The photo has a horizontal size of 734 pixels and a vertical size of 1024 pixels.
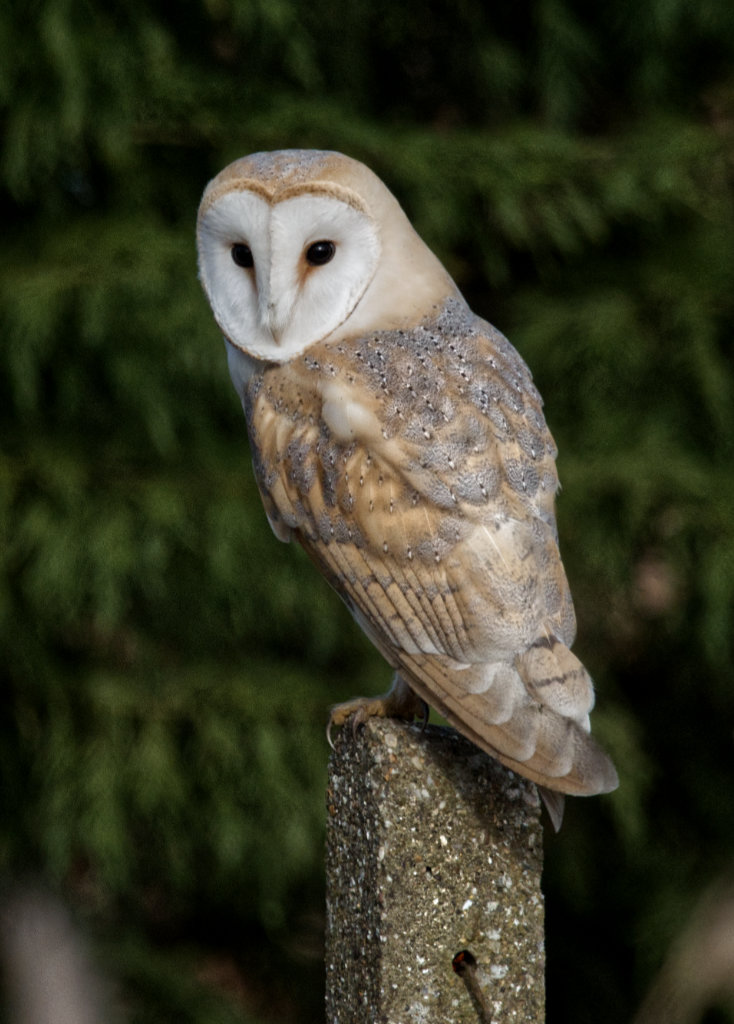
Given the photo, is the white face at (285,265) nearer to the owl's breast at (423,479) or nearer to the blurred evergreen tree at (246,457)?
the owl's breast at (423,479)

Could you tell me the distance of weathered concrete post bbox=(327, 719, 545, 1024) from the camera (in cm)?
145

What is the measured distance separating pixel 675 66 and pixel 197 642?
2628 mm

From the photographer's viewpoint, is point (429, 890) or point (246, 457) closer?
point (429, 890)

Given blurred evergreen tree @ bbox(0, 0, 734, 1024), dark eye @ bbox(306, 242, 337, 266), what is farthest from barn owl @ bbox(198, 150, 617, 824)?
blurred evergreen tree @ bbox(0, 0, 734, 1024)

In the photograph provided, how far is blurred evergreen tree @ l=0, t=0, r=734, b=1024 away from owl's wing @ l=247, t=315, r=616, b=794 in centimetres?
183

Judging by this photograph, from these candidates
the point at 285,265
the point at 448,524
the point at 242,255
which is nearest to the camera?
the point at 448,524

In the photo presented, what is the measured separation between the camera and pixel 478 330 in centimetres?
201

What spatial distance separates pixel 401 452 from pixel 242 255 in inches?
18.0

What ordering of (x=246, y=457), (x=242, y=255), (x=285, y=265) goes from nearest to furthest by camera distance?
1. (x=285, y=265)
2. (x=242, y=255)
3. (x=246, y=457)

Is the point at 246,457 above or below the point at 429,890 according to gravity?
below

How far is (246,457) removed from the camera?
13.1 feet

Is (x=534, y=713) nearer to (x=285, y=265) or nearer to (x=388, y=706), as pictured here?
(x=388, y=706)

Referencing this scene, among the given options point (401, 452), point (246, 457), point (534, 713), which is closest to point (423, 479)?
point (401, 452)

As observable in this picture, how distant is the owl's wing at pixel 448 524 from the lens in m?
1.63
